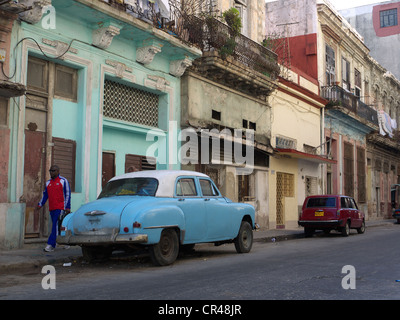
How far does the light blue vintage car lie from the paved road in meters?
0.43

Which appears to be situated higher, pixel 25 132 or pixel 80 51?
pixel 80 51

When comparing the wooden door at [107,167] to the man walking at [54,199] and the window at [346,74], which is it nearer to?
the man walking at [54,199]

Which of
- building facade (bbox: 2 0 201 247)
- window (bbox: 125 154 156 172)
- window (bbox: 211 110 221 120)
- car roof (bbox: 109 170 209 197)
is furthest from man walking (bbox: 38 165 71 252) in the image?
window (bbox: 211 110 221 120)

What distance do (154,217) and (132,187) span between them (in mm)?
1184

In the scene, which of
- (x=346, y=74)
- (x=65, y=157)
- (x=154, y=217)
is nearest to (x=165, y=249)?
(x=154, y=217)

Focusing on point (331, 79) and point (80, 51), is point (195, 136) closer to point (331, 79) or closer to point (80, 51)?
point (80, 51)

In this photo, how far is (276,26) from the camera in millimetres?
29094

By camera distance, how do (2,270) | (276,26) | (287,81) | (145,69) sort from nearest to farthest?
(2,270), (145,69), (287,81), (276,26)

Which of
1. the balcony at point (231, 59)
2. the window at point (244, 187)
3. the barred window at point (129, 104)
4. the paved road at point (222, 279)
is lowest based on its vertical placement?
the paved road at point (222, 279)

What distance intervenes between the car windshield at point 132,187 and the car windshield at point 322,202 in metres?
10.4

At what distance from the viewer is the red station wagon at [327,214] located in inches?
703

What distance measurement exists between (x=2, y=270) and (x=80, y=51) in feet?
21.2

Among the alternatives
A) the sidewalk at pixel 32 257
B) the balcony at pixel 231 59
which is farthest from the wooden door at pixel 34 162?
the balcony at pixel 231 59
